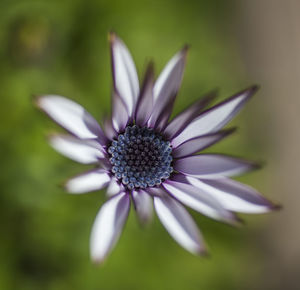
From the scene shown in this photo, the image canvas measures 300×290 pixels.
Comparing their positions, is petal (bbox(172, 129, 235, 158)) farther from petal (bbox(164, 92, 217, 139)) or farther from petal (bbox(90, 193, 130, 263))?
petal (bbox(90, 193, 130, 263))

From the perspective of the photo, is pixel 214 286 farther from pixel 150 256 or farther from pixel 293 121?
pixel 293 121

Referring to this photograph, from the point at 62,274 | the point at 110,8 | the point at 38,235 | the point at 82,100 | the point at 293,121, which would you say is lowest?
the point at 62,274

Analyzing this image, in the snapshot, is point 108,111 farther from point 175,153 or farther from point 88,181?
point 88,181

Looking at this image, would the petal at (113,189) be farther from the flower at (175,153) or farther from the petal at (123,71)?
the petal at (123,71)

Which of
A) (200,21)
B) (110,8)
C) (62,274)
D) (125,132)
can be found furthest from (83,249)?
(200,21)

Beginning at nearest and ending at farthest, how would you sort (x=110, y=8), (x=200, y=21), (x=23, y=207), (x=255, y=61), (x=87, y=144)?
(x=87, y=144)
(x=23, y=207)
(x=110, y=8)
(x=200, y=21)
(x=255, y=61)

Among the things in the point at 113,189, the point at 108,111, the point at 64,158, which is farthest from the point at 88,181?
the point at 108,111
